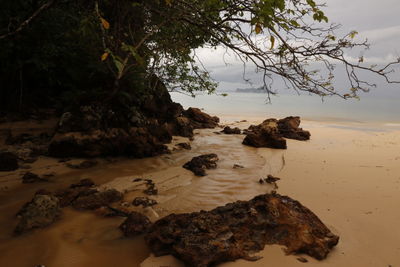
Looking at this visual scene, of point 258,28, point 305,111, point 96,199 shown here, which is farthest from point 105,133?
point 305,111

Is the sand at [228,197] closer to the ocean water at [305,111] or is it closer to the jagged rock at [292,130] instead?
the ocean water at [305,111]

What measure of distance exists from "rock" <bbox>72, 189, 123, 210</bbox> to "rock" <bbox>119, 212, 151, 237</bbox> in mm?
895

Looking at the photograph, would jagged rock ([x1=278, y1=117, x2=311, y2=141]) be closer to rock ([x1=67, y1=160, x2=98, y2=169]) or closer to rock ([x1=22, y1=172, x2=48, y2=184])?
rock ([x1=67, y1=160, x2=98, y2=169])

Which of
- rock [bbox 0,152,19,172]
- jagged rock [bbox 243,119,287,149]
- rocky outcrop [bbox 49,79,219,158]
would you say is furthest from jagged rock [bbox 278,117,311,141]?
rock [bbox 0,152,19,172]

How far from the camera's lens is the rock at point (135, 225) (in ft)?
10.7

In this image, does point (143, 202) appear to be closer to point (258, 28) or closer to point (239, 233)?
point (239, 233)

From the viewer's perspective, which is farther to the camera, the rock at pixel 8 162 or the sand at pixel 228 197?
the rock at pixel 8 162

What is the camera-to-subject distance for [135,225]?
10.9 feet

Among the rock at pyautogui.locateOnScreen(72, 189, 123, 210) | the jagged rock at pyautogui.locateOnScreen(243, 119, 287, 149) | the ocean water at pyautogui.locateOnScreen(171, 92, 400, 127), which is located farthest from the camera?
the ocean water at pyautogui.locateOnScreen(171, 92, 400, 127)

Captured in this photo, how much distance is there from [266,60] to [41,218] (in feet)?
12.2

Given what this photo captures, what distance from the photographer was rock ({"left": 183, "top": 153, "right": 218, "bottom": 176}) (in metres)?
6.06

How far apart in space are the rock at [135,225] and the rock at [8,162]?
11.2 feet

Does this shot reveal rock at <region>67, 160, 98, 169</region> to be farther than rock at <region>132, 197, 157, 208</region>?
Yes

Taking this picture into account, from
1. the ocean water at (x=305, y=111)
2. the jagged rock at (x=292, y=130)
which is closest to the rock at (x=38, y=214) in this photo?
the ocean water at (x=305, y=111)
